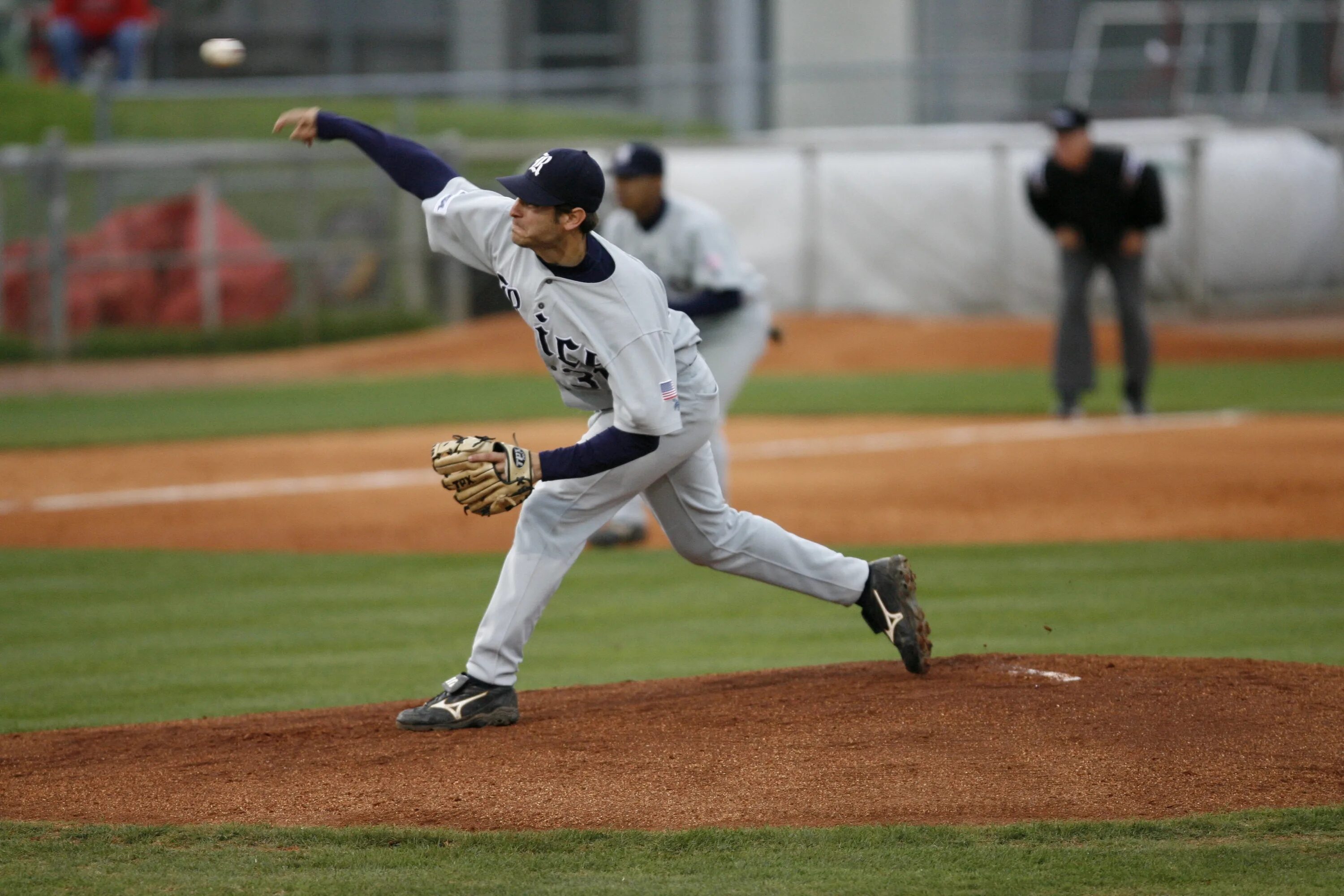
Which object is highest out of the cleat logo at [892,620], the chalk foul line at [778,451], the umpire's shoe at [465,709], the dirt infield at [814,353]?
the cleat logo at [892,620]

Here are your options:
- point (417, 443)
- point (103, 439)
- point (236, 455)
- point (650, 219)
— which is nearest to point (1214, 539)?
point (650, 219)

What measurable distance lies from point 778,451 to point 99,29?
14280 millimetres

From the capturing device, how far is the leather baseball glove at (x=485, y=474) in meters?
4.53

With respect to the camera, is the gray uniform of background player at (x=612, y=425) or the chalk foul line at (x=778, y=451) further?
the chalk foul line at (x=778, y=451)

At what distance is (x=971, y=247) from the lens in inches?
815

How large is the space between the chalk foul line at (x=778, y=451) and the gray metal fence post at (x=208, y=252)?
922cm

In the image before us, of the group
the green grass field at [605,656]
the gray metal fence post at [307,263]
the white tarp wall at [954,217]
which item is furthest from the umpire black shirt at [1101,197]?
the gray metal fence post at [307,263]

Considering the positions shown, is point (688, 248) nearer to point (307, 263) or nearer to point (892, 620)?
point (892, 620)

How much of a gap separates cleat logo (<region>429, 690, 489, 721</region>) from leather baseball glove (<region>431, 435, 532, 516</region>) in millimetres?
641

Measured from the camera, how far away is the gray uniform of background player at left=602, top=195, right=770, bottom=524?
8.23m

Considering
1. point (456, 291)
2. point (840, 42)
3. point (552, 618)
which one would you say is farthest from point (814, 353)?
point (552, 618)

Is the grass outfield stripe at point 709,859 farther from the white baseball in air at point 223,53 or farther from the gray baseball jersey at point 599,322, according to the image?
the white baseball in air at point 223,53

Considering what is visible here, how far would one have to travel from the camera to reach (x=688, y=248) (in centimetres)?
827

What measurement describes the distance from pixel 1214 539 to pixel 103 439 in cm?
912
